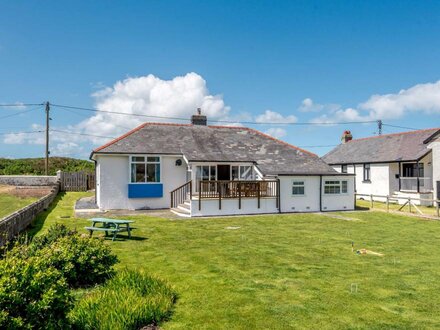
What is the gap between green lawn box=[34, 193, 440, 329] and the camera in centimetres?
610

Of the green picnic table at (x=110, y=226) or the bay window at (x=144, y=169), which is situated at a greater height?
the bay window at (x=144, y=169)

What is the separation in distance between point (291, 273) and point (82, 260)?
4993 millimetres

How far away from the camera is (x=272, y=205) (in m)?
21.9

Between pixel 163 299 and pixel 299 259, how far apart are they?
16.8ft

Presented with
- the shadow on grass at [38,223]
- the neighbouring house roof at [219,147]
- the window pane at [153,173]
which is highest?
the neighbouring house roof at [219,147]

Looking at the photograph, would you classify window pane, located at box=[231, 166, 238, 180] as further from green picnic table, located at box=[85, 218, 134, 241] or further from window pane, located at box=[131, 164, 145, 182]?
green picnic table, located at box=[85, 218, 134, 241]

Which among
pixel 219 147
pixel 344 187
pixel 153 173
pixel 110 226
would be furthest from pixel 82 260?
pixel 344 187

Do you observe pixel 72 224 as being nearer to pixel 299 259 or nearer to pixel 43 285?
pixel 299 259

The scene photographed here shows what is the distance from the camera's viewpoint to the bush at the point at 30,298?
405 cm

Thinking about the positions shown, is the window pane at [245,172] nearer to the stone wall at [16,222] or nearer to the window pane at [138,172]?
the window pane at [138,172]

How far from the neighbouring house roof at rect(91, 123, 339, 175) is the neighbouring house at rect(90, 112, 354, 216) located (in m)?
Answer: 0.07

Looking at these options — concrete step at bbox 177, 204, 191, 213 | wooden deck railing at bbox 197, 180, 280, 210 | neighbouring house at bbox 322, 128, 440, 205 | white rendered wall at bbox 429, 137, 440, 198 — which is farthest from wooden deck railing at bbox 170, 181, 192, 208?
white rendered wall at bbox 429, 137, 440, 198

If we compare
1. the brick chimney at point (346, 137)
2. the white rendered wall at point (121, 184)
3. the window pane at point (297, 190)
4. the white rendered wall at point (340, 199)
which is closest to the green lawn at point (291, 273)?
the white rendered wall at point (121, 184)

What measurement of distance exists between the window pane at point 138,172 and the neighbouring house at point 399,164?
21.6 metres
